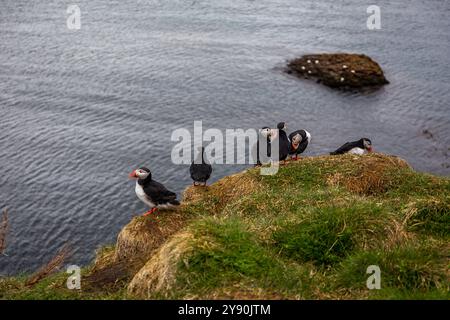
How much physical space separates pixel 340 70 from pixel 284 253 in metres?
40.2

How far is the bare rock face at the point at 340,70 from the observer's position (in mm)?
48562

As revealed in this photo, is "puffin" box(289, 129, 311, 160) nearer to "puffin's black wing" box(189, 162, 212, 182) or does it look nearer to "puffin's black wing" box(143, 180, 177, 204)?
"puffin's black wing" box(189, 162, 212, 182)

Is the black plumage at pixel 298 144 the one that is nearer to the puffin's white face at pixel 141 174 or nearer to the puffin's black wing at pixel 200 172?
the puffin's black wing at pixel 200 172

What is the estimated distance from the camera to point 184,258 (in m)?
10.9

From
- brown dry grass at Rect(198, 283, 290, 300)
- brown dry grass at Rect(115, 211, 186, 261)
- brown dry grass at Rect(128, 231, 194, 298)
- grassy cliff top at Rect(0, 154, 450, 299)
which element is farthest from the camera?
brown dry grass at Rect(115, 211, 186, 261)

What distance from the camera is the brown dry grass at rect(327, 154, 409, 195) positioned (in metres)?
17.8

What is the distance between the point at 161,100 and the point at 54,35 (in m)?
22.6

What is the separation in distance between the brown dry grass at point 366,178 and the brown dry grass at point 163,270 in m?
7.89

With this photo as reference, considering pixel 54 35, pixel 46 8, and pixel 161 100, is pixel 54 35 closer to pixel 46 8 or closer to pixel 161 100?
pixel 46 8

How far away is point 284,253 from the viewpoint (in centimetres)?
1205

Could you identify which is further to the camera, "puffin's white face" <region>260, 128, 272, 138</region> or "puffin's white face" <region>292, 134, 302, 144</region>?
"puffin's white face" <region>260, 128, 272, 138</region>

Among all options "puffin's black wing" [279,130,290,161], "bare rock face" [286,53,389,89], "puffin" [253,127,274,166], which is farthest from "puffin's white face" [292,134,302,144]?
"bare rock face" [286,53,389,89]

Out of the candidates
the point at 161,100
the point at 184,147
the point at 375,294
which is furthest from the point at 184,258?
the point at 161,100

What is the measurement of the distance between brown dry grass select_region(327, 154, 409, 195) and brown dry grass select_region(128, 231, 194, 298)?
25.9 ft
